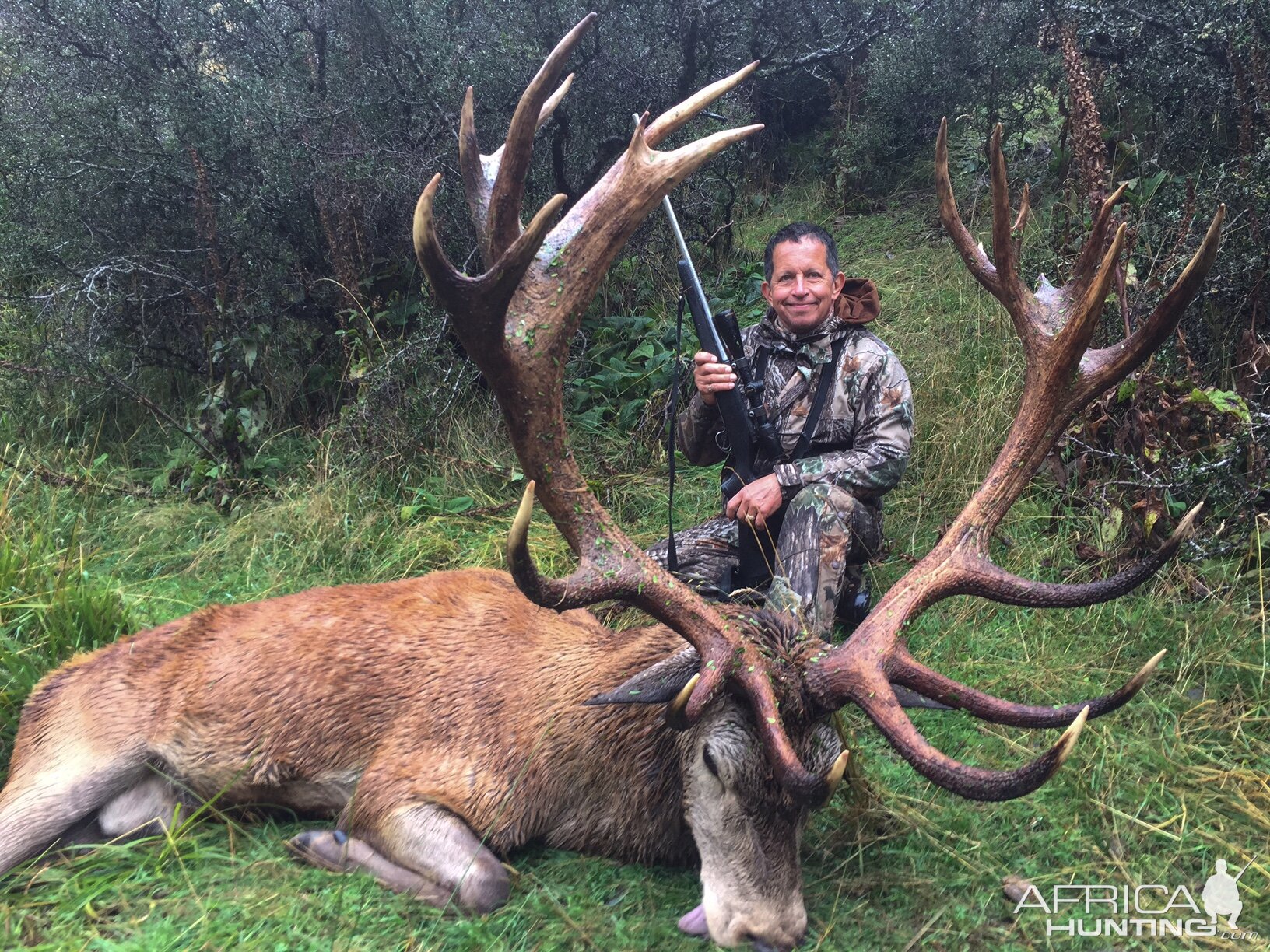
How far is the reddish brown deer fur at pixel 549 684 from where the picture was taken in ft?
8.59

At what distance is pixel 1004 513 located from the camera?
2947 millimetres

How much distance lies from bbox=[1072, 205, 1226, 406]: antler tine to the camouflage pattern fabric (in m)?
1.12

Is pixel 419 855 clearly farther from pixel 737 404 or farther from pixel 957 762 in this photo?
pixel 737 404

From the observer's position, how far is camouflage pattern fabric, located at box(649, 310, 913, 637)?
3.75 m

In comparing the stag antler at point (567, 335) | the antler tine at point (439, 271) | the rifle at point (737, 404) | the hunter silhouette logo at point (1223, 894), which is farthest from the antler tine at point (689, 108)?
the hunter silhouette logo at point (1223, 894)

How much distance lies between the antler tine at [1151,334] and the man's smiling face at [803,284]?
1.44 m

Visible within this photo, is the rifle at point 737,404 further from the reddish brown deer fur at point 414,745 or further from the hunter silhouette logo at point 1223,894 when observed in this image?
the hunter silhouette logo at point 1223,894

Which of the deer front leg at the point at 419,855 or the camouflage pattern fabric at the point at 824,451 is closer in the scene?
the deer front leg at the point at 419,855

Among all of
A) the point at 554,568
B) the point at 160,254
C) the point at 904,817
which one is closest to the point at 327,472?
the point at 554,568

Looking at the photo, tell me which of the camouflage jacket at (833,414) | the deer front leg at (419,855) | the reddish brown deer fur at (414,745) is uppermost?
the camouflage jacket at (833,414)

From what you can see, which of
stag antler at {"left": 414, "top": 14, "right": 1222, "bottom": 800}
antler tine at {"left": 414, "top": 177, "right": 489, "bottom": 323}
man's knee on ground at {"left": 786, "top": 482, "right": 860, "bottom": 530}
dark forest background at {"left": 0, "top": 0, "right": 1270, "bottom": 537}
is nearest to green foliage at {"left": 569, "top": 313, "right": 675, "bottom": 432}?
dark forest background at {"left": 0, "top": 0, "right": 1270, "bottom": 537}

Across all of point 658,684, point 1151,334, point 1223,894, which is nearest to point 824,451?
point 1151,334

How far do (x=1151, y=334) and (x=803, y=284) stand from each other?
1717 millimetres

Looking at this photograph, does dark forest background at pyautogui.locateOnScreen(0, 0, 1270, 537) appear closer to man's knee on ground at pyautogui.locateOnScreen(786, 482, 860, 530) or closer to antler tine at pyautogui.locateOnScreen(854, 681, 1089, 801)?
man's knee on ground at pyautogui.locateOnScreen(786, 482, 860, 530)
